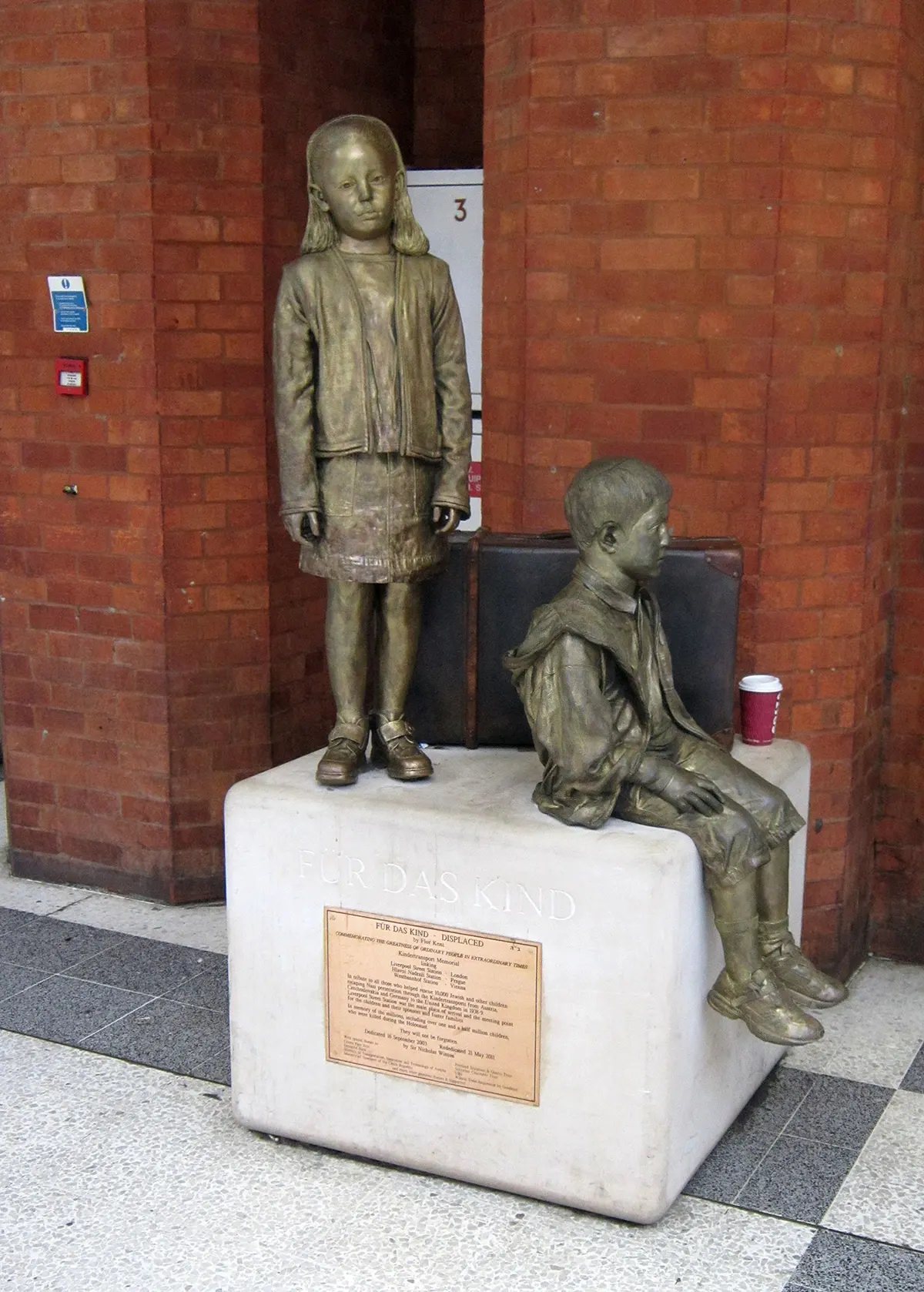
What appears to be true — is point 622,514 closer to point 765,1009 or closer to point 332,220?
point 332,220

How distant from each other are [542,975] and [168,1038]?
1.50 metres

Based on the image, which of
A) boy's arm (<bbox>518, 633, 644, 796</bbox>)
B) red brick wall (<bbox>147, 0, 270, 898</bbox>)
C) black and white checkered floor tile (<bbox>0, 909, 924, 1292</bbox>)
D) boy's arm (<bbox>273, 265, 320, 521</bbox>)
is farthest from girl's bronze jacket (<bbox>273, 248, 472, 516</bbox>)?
black and white checkered floor tile (<bbox>0, 909, 924, 1292</bbox>)

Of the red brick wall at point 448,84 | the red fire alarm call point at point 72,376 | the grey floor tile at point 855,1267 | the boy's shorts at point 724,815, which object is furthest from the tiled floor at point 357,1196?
the red brick wall at point 448,84

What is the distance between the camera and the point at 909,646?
5043 mm

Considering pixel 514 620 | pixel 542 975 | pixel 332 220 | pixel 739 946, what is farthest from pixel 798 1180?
pixel 332 220

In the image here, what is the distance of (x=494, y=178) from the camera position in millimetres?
4871

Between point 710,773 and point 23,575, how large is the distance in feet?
9.97

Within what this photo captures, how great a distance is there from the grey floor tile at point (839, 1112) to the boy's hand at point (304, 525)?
200 centimetres

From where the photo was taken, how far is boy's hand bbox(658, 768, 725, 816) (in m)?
3.56

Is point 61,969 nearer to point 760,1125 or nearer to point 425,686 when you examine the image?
point 425,686

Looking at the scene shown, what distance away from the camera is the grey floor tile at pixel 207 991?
15.7ft

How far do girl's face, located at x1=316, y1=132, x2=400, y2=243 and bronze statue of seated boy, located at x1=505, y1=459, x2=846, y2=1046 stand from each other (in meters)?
0.81

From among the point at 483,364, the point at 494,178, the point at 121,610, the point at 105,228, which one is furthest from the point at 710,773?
the point at 105,228

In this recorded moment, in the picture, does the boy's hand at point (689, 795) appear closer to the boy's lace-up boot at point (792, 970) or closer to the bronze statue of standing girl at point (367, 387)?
the boy's lace-up boot at point (792, 970)
